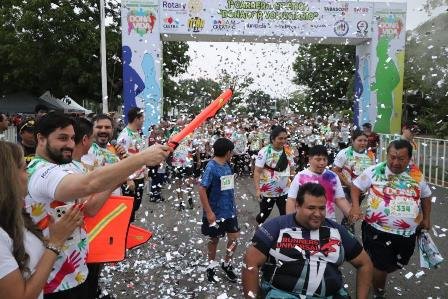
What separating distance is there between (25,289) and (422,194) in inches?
152

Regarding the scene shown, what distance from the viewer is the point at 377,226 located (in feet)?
14.7

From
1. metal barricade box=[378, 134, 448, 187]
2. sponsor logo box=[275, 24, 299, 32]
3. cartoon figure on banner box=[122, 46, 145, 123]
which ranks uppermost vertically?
sponsor logo box=[275, 24, 299, 32]

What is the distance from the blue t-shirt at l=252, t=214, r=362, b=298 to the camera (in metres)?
3.14

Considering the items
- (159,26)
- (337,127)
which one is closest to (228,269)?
(337,127)

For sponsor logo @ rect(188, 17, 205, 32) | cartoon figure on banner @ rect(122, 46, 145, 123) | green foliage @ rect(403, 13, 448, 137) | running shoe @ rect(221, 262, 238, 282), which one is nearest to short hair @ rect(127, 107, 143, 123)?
running shoe @ rect(221, 262, 238, 282)

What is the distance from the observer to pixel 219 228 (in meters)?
5.30

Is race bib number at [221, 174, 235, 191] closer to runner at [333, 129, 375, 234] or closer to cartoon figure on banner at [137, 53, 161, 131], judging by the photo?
runner at [333, 129, 375, 234]

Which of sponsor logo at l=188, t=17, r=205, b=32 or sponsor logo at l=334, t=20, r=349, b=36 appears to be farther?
sponsor logo at l=334, t=20, r=349, b=36

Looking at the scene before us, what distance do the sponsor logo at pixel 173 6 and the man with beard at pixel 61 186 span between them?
11.7 m

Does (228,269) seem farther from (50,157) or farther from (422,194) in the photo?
(50,157)

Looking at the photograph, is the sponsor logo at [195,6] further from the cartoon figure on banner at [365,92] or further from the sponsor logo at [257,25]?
the cartoon figure on banner at [365,92]

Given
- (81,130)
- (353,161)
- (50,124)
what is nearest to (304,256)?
(50,124)

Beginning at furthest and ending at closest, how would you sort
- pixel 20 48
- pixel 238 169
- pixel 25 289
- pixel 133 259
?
pixel 20 48
pixel 238 169
pixel 133 259
pixel 25 289

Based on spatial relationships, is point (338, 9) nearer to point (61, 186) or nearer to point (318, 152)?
point (318, 152)
